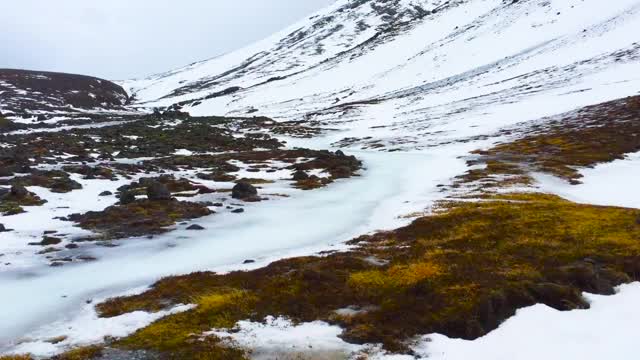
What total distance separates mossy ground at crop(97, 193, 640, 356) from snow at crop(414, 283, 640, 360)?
495mm

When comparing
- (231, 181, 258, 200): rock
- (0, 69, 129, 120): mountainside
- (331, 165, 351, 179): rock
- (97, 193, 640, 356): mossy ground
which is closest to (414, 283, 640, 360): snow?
(97, 193, 640, 356): mossy ground

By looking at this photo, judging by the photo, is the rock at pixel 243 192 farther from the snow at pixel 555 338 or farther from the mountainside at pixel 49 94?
the mountainside at pixel 49 94

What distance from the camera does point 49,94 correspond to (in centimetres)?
15888

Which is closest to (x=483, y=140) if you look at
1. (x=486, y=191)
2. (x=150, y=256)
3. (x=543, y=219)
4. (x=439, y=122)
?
(x=439, y=122)

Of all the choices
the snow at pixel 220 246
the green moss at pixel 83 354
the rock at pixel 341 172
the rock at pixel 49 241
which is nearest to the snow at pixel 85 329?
the green moss at pixel 83 354

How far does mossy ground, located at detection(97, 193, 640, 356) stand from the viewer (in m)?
15.4

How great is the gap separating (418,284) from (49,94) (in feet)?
548

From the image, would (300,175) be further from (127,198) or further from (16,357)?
(16,357)

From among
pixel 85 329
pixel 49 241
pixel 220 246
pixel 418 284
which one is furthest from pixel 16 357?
pixel 49 241

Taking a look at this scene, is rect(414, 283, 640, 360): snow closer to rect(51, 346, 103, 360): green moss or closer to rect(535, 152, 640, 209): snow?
rect(51, 346, 103, 360): green moss

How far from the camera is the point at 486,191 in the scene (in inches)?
1511

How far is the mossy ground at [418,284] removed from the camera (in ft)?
50.5

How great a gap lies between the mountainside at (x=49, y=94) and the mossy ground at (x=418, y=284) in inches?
4232

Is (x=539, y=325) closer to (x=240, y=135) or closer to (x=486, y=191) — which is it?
(x=486, y=191)
